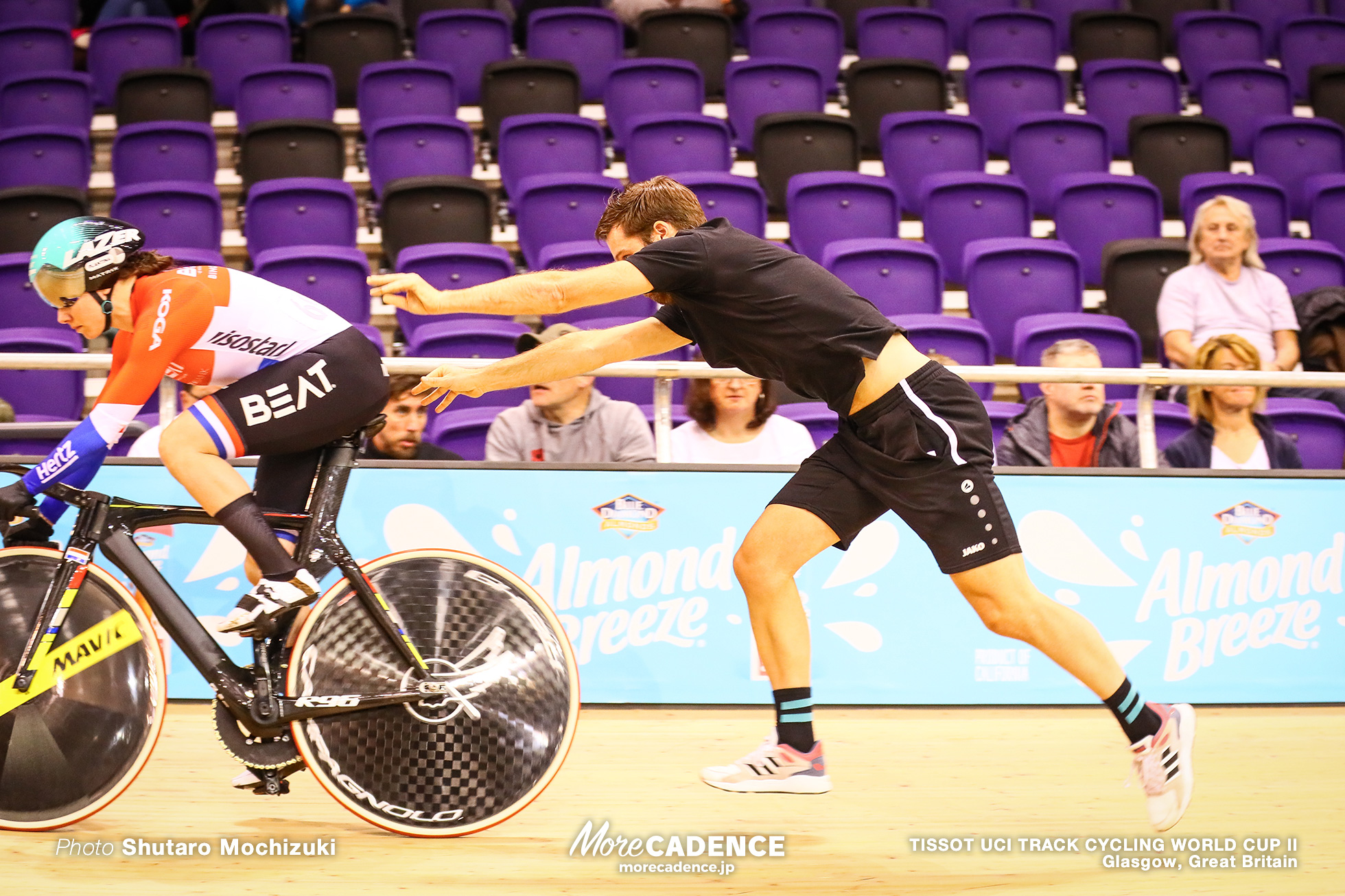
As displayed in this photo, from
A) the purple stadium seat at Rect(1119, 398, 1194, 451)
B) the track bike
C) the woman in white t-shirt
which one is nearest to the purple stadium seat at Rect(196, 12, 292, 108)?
the woman in white t-shirt

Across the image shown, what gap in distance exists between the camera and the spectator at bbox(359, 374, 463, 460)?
4820 millimetres

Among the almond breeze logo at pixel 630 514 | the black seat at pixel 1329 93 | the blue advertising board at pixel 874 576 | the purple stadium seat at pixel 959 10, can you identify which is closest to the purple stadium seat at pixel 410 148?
the blue advertising board at pixel 874 576

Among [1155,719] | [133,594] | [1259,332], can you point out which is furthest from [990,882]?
[1259,332]

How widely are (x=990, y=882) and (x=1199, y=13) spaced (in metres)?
9.33

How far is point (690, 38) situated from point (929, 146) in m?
2.16

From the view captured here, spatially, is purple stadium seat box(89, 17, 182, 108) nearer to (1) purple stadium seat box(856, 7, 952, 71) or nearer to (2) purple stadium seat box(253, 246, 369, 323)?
(2) purple stadium seat box(253, 246, 369, 323)

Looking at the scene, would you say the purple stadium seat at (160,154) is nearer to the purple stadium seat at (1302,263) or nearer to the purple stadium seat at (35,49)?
the purple stadium seat at (35,49)

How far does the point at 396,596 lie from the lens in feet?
10.5

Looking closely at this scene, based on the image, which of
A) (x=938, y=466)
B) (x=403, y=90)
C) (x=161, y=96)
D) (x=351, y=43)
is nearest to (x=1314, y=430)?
(x=938, y=466)

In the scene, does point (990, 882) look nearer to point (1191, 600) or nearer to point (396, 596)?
point (396, 596)

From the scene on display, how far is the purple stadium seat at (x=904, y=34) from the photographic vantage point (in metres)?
9.90

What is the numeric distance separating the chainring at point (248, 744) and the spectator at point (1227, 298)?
485 centimetres

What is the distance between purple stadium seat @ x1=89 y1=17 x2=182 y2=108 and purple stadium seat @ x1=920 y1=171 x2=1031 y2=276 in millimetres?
5518

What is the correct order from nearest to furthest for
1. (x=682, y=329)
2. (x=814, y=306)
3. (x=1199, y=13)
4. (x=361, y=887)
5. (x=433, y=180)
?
1. (x=361, y=887)
2. (x=814, y=306)
3. (x=682, y=329)
4. (x=433, y=180)
5. (x=1199, y=13)
